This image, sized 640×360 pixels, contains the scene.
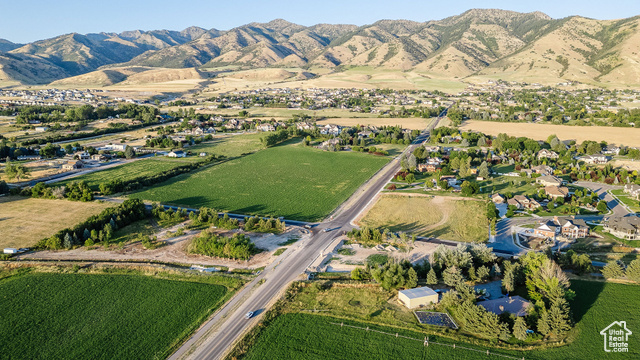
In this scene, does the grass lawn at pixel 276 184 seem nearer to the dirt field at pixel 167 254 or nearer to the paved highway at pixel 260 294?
the paved highway at pixel 260 294

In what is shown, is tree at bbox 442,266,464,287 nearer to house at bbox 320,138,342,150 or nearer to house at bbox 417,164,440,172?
house at bbox 417,164,440,172

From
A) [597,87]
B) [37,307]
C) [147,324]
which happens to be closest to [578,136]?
[147,324]

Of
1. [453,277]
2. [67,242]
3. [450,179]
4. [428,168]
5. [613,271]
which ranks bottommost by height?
[613,271]

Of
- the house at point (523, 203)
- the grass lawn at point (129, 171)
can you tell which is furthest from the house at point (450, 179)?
the grass lawn at point (129, 171)

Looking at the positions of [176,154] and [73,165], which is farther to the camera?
[176,154]

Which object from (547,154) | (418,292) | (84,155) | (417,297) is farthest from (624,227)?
(84,155)

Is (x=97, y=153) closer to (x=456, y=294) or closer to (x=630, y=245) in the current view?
(x=456, y=294)

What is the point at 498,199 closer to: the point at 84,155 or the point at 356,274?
the point at 356,274

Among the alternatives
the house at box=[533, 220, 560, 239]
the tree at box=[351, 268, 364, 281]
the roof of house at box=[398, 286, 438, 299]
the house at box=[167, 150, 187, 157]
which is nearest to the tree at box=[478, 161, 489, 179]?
the house at box=[533, 220, 560, 239]
